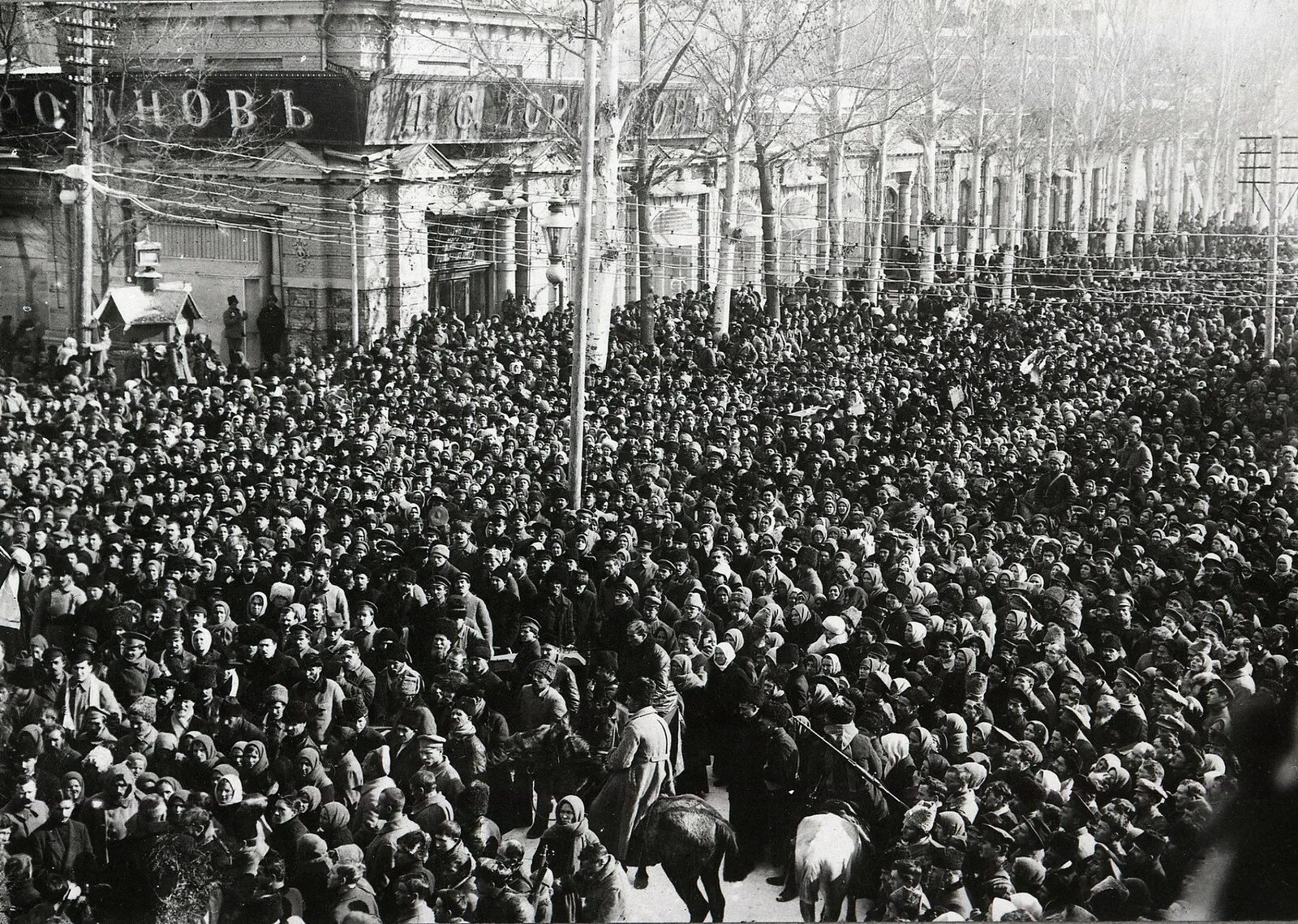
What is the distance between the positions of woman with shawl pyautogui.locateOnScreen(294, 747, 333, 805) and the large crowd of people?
1cm

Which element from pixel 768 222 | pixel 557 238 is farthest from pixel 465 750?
pixel 768 222

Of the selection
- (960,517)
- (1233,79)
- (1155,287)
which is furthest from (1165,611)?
(1155,287)

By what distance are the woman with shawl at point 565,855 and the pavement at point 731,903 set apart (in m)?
0.25

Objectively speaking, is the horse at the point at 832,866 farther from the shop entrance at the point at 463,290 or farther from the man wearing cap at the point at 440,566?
the shop entrance at the point at 463,290

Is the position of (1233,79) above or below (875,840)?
above

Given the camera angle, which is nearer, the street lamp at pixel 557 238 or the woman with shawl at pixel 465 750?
the woman with shawl at pixel 465 750

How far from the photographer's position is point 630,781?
7.10 m

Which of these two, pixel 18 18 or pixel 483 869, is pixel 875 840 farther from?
pixel 18 18

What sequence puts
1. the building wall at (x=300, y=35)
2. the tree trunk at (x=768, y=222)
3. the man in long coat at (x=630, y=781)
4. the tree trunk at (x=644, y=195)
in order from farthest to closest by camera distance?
the tree trunk at (x=768, y=222)
the building wall at (x=300, y=35)
the tree trunk at (x=644, y=195)
the man in long coat at (x=630, y=781)

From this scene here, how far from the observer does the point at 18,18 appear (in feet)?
53.4

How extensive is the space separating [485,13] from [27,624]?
58.6ft

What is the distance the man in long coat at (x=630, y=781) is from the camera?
23.0ft

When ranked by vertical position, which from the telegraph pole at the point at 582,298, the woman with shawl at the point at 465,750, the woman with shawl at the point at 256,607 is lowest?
the woman with shawl at the point at 465,750

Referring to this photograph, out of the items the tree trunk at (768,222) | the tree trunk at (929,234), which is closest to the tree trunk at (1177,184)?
the tree trunk at (929,234)
